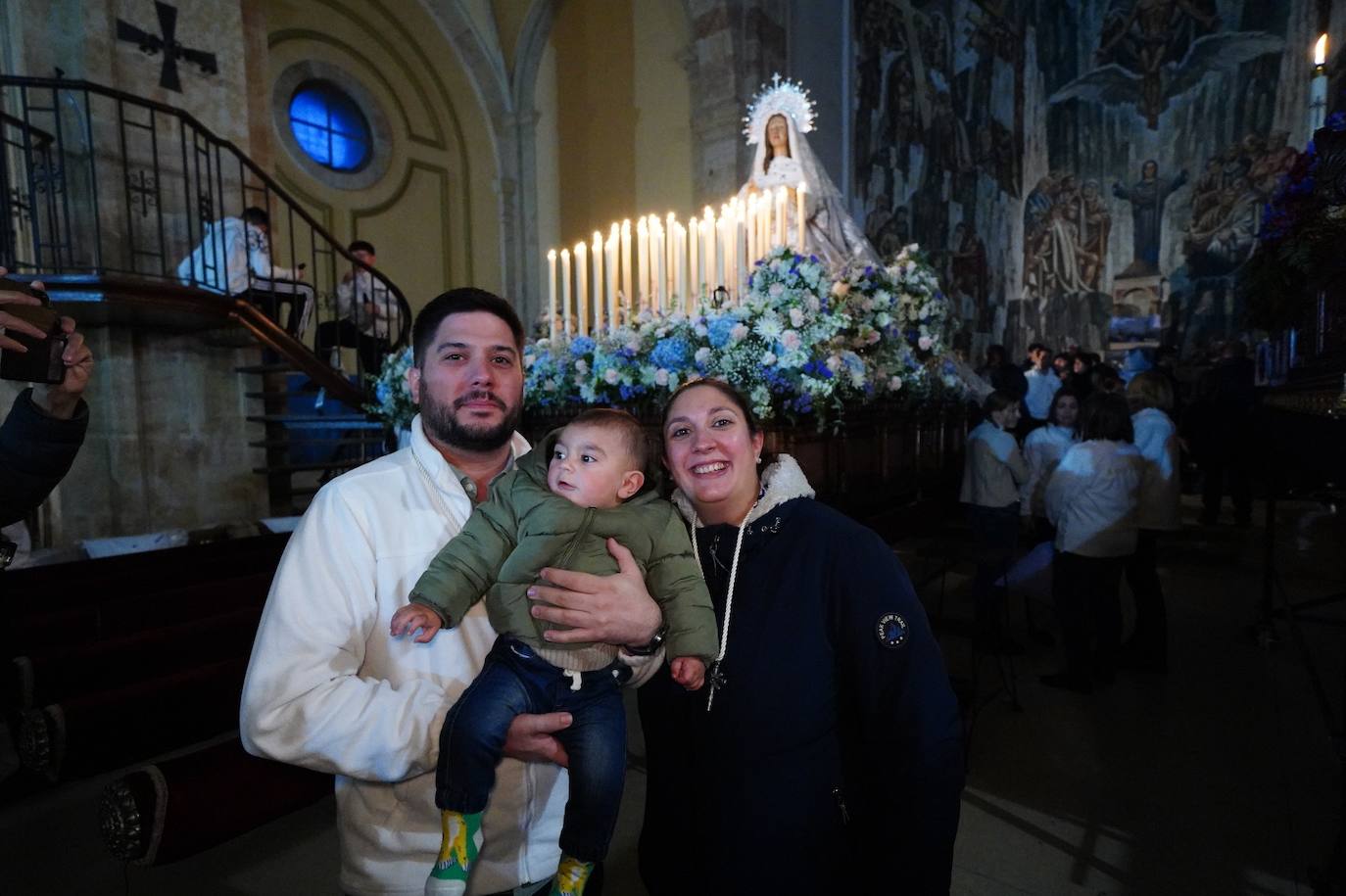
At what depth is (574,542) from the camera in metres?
1.44

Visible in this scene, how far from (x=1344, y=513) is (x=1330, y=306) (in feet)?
22.1

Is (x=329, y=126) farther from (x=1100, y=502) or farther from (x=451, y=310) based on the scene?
(x=1100, y=502)

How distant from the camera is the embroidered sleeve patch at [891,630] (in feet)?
4.76

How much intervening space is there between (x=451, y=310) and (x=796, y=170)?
447 cm

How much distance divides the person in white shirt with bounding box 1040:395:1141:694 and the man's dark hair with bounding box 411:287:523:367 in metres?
3.37

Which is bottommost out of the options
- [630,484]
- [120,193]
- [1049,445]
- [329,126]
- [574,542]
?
[1049,445]

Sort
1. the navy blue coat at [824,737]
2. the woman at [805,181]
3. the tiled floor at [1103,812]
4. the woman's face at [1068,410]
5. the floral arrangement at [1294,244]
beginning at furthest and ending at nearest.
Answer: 1. the woman's face at [1068,410]
2. the woman at [805,181]
3. the floral arrangement at [1294,244]
4. the tiled floor at [1103,812]
5. the navy blue coat at [824,737]

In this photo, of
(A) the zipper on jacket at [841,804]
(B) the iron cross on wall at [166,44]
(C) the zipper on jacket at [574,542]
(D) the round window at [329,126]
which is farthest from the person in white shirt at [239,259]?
(A) the zipper on jacket at [841,804]

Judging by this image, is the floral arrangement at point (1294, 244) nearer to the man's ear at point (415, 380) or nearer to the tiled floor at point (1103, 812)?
the tiled floor at point (1103, 812)

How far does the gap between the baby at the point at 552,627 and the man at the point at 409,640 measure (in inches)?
2.0

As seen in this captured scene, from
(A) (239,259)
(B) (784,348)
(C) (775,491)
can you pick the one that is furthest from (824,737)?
(A) (239,259)

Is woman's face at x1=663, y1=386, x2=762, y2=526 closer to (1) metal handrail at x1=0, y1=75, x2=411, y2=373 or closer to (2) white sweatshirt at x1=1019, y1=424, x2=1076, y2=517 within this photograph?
(2) white sweatshirt at x1=1019, y1=424, x2=1076, y2=517

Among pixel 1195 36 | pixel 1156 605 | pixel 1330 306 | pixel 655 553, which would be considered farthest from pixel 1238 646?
pixel 1195 36

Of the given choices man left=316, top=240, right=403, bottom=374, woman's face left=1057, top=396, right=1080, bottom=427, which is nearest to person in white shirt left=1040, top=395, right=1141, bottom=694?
woman's face left=1057, top=396, right=1080, bottom=427
